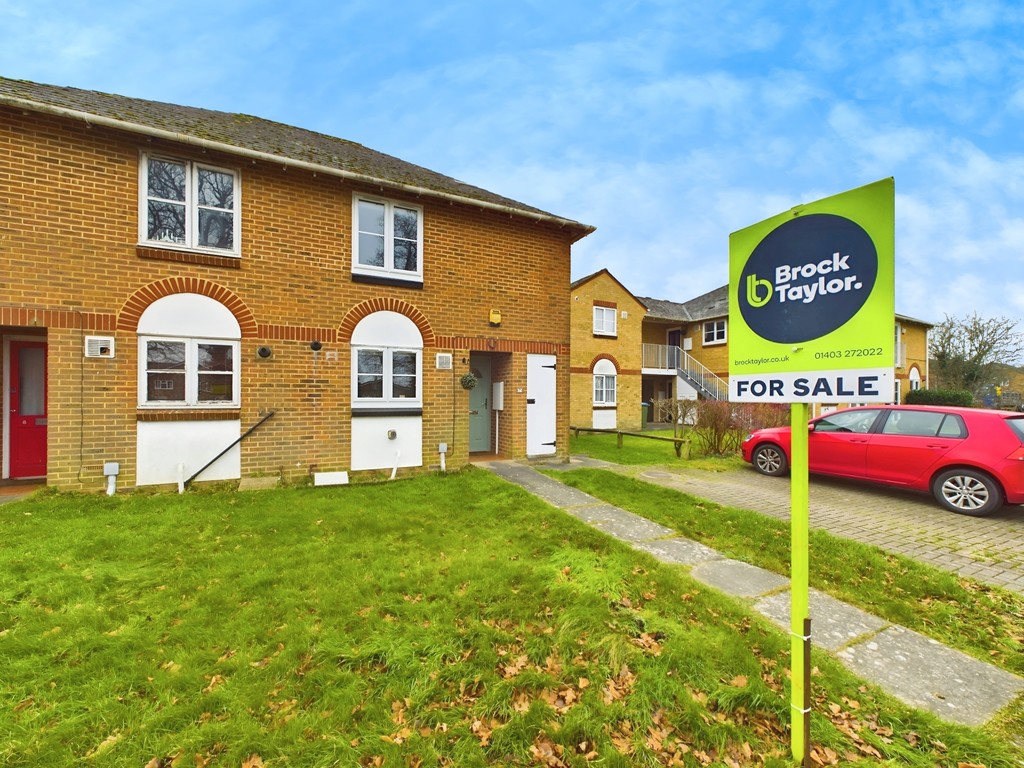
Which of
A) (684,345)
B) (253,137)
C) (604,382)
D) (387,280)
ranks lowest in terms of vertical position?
(604,382)

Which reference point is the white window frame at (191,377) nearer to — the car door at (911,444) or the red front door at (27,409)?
the red front door at (27,409)

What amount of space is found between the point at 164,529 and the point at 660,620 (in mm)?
5845

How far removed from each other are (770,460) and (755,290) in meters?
8.89

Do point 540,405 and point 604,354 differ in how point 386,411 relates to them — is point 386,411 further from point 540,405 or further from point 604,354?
point 604,354

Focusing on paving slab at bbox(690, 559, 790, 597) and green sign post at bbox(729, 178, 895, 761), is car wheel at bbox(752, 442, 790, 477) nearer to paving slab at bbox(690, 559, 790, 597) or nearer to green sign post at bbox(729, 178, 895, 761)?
paving slab at bbox(690, 559, 790, 597)

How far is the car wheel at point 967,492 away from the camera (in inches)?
255

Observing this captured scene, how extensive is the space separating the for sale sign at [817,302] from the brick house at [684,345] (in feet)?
57.1

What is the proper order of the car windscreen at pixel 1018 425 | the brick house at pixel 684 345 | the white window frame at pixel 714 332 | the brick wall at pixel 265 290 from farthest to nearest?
the white window frame at pixel 714 332 < the brick house at pixel 684 345 < the brick wall at pixel 265 290 < the car windscreen at pixel 1018 425

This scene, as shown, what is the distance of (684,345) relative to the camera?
2670cm

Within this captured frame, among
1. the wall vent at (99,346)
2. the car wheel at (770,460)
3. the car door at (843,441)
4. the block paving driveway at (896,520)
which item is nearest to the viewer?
the block paving driveway at (896,520)

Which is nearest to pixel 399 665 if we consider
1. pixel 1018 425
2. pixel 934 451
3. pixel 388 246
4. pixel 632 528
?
pixel 632 528

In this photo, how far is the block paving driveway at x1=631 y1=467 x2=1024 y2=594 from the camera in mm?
4930

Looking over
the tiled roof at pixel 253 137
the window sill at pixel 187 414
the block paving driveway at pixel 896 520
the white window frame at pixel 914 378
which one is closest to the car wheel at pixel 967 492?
the block paving driveway at pixel 896 520

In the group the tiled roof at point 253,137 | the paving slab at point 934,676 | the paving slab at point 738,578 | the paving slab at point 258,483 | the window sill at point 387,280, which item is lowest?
the paving slab at point 934,676
